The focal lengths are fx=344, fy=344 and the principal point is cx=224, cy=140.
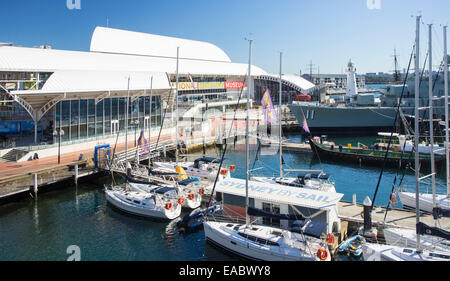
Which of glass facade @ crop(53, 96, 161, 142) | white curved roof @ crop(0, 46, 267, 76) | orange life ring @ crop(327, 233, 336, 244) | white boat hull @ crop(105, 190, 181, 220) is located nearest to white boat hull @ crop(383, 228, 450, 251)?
orange life ring @ crop(327, 233, 336, 244)

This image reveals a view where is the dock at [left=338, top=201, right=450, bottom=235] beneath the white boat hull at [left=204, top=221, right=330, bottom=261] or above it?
above

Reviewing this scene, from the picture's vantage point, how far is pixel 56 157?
112ft

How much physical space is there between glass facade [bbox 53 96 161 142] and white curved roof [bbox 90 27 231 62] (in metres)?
18.9

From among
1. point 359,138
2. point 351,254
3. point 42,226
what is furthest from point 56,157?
point 359,138

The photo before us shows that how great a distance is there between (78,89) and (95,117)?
5.29m

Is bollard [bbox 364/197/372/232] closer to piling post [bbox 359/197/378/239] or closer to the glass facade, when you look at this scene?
piling post [bbox 359/197/378/239]

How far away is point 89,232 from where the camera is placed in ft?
68.0

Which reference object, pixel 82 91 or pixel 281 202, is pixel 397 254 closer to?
pixel 281 202

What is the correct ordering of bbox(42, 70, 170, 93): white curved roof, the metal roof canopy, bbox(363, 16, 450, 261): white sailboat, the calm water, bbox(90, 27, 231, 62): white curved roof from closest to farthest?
bbox(363, 16, 450, 261): white sailboat, the calm water, the metal roof canopy, bbox(42, 70, 170, 93): white curved roof, bbox(90, 27, 231, 62): white curved roof

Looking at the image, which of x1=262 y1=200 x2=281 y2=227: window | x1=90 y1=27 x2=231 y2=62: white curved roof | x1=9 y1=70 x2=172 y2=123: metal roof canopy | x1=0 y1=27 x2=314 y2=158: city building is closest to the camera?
x1=262 y1=200 x2=281 y2=227: window

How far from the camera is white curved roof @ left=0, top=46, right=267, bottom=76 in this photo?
1328 inches

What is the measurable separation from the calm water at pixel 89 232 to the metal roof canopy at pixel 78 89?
10.3m

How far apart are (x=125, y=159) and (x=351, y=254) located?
23.7 metres

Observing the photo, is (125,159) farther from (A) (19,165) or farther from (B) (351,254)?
(B) (351,254)
